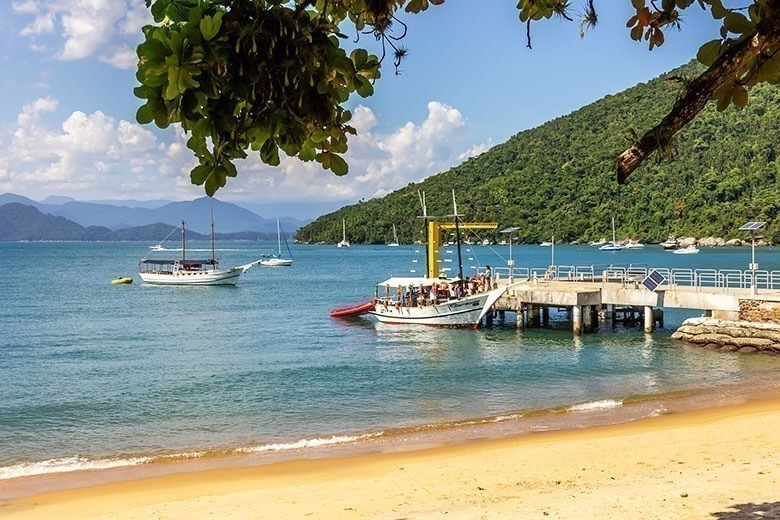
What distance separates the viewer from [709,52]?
3.82 meters

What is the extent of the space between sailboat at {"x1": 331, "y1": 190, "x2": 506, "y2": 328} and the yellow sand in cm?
2029

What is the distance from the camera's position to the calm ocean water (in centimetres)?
1838

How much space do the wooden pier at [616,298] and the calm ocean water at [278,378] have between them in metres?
1.23

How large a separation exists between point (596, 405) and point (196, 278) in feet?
197

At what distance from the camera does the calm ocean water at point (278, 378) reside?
60.3 feet

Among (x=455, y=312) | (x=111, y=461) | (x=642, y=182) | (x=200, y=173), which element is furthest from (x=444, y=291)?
(x=642, y=182)

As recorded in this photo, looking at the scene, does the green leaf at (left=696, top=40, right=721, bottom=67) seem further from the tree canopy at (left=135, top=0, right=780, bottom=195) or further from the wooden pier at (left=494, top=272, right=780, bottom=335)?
the wooden pier at (left=494, top=272, right=780, bottom=335)

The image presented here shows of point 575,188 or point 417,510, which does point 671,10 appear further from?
point 575,188

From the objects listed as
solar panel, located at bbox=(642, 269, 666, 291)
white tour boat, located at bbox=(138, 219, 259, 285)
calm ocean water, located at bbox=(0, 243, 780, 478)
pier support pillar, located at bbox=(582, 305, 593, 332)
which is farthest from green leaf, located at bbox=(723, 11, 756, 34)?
white tour boat, located at bbox=(138, 219, 259, 285)

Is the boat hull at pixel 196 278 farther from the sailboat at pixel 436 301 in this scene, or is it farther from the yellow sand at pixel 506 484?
the yellow sand at pixel 506 484

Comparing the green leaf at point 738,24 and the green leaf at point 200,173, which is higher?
the green leaf at point 738,24

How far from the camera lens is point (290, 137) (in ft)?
11.8

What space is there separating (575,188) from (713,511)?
13892cm

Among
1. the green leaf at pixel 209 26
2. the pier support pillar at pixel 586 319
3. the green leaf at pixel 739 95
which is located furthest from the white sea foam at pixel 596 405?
the green leaf at pixel 209 26
